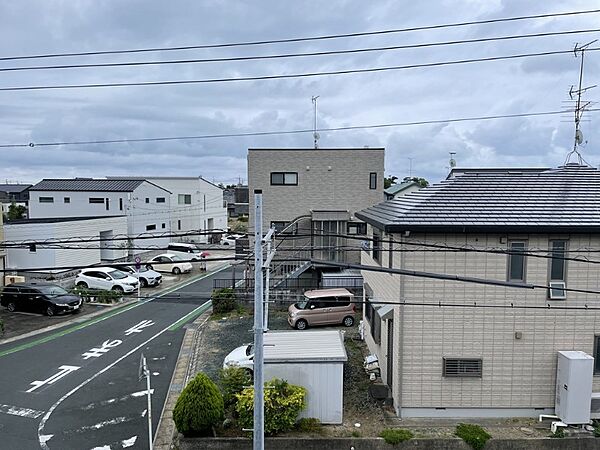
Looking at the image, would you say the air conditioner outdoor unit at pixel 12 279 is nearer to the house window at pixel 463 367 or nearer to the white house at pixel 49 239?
the white house at pixel 49 239

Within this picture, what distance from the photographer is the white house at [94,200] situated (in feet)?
120

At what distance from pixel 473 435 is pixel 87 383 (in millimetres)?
9811

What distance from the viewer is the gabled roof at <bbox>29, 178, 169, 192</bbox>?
1454 inches

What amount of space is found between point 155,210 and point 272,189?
19806 millimetres

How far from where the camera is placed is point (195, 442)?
9.39m

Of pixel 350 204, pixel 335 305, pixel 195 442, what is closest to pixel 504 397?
pixel 195 442

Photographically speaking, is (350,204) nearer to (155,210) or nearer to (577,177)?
(577,177)

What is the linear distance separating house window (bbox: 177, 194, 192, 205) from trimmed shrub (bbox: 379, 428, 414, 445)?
38200mm

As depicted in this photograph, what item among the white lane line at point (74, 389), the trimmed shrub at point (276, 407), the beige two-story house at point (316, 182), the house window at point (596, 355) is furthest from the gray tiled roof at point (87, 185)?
the house window at point (596, 355)

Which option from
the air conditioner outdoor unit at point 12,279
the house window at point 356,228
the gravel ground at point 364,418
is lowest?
the gravel ground at point 364,418

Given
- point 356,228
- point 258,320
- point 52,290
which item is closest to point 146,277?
point 52,290

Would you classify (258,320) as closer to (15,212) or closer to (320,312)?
(320,312)

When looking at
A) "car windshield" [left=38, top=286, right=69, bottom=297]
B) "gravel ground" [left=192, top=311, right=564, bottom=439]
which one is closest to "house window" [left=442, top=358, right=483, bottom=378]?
"gravel ground" [left=192, top=311, right=564, bottom=439]

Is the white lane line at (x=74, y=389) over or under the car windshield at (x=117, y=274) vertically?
under
